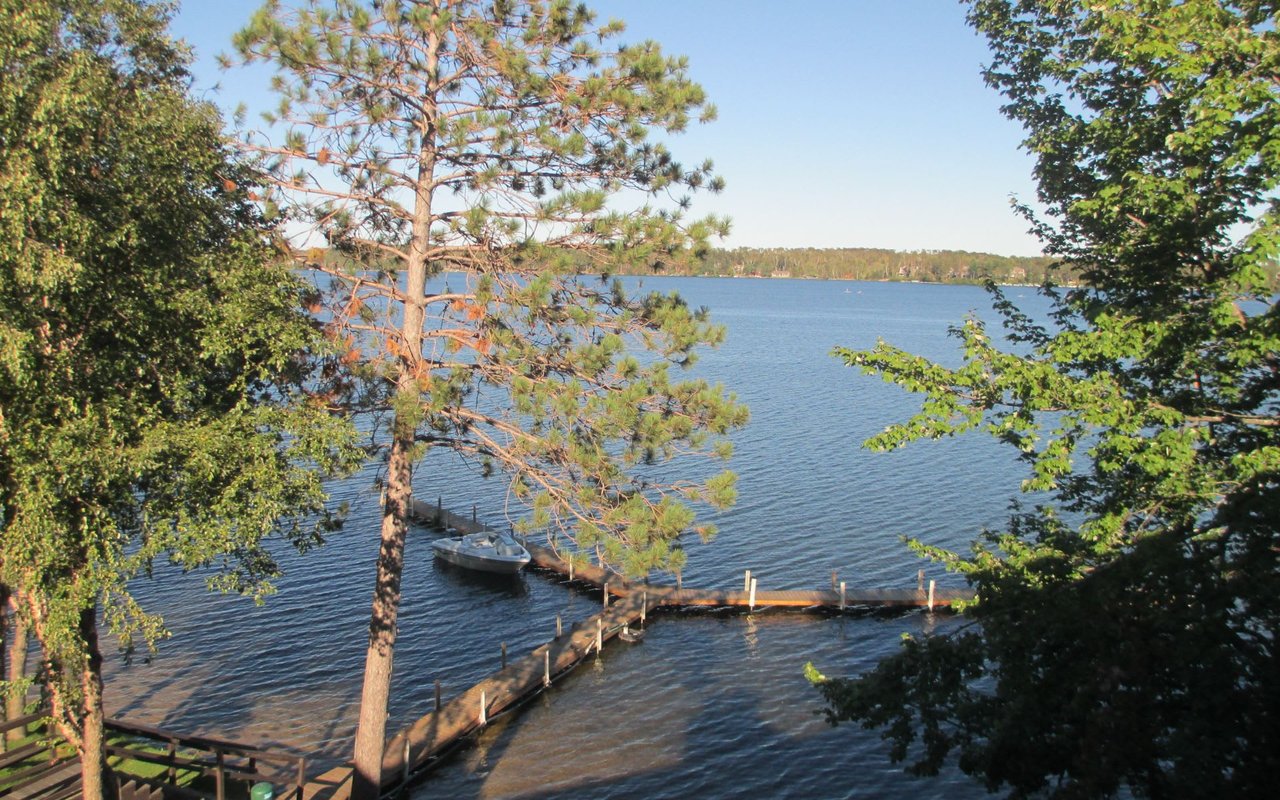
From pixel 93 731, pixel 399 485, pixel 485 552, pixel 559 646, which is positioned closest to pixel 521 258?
pixel 399 485

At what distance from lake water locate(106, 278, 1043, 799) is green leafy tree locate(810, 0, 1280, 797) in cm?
841

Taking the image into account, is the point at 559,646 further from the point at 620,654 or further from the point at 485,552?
the point at 485,552

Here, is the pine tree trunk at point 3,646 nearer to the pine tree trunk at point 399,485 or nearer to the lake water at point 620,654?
the lake water at point 620,654

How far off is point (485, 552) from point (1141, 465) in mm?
21675

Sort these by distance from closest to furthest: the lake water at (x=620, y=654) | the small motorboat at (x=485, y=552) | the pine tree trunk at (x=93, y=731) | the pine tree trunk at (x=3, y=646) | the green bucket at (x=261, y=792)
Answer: the pine tree trunk at (x=93, y=731), the pine tree trunk at (x=3, y=646), the green bucket at (x=261, y=792), the lake water at (x=620, y=654), the small motorboat at (x=485, y=552)

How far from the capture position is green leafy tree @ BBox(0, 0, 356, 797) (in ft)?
25.1

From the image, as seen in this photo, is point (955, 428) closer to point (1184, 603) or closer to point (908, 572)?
point (1184, 603)

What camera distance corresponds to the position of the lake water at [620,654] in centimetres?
1766

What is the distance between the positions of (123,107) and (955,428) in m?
9.52

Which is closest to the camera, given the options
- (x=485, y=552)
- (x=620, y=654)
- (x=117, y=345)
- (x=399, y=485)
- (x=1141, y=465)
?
(x=117, y=345)

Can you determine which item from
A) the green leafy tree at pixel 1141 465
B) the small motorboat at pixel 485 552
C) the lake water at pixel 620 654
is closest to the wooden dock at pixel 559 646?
the lake water at pixel 620 654

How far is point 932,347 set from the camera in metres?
81.4

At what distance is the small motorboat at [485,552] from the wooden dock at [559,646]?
Answer: 1.41m

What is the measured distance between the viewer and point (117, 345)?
8.91 meters
